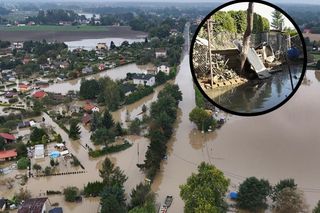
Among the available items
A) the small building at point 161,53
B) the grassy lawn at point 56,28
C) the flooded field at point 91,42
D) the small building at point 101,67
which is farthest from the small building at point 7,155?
the grassy lawn at point 56,28

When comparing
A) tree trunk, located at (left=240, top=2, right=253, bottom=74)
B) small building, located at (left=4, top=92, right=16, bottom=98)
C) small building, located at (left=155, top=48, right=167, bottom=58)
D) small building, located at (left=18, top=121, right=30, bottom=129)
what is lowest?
small building, located at (left=18, top=121, right=30, bottom=129)

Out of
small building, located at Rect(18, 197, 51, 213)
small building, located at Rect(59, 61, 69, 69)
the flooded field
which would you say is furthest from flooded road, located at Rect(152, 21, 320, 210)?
the flooded field

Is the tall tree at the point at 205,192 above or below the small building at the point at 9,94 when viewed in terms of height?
above

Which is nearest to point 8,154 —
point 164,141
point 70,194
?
point 70,194

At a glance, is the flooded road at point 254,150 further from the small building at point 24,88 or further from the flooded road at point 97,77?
the small building at point 24,88

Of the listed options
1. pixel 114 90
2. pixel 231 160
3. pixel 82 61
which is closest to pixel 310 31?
pixel 82 61

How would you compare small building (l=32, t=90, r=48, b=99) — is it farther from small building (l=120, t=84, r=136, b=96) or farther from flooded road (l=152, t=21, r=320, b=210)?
flooded road (l=152, t=21, r=320, b=210)

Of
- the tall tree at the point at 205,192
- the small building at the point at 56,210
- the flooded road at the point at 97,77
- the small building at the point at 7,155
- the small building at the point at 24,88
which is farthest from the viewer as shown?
the flooded road at the point at 97,77
